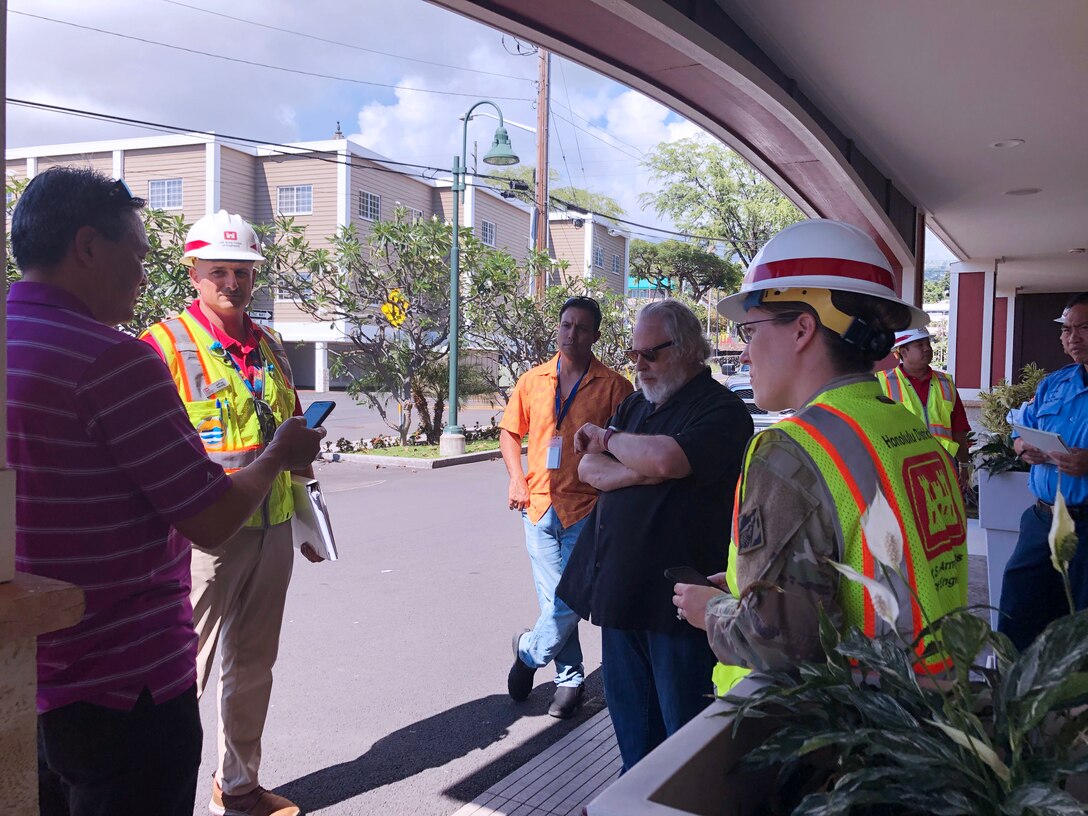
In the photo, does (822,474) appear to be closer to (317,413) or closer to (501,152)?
(317,413)

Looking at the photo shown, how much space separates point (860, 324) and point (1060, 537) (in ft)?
2.18

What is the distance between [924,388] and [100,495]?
18.6ft

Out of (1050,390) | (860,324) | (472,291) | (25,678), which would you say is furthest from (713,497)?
(472,291)

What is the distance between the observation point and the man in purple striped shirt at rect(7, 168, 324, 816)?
187 centimetres

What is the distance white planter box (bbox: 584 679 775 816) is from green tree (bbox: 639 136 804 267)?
40.1 m

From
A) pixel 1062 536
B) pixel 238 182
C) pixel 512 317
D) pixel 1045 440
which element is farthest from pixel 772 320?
pixel 238 182

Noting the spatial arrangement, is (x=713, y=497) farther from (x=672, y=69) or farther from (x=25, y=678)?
(x=672, y=69)

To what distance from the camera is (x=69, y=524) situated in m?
1.88

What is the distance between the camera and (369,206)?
3391 centimetres

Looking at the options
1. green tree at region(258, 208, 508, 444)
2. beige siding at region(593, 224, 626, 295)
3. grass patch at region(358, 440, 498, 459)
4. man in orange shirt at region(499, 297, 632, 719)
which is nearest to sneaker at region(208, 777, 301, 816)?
man in orange shirt at region(499, 297, 632, 719)

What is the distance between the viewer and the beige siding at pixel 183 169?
32.3 meters

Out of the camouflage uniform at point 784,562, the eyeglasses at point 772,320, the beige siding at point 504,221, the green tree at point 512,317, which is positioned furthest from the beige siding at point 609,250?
the camouflage uniform at point 784,562

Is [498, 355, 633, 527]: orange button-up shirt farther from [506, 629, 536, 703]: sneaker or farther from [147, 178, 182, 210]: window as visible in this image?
[147, 178, 182, 210]: window

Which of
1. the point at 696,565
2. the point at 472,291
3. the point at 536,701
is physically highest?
the point at 472,291
